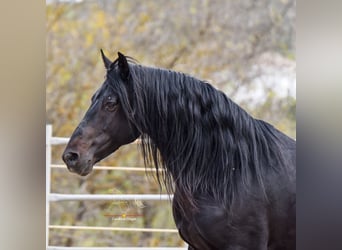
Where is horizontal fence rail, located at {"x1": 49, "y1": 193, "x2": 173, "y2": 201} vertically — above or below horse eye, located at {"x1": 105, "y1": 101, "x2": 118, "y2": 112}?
below

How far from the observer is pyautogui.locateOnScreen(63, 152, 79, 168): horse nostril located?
7.32ft

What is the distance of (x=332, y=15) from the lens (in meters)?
2.35

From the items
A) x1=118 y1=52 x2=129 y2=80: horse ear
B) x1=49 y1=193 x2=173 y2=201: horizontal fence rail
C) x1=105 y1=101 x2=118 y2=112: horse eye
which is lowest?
x1=49 y1=193 x2=173 y2=201: horizontal fence rail

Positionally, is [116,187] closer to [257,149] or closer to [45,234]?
[45,234]

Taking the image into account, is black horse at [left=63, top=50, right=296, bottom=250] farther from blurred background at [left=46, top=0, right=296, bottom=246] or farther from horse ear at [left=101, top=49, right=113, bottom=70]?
blurred background at [left=46, top=0, right=296, bottom=246]

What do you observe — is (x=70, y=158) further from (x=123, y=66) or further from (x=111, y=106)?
(x=123, y=66)

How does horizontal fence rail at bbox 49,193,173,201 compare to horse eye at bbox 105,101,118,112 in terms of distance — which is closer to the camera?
horse eye at bbox 105,101,118,112

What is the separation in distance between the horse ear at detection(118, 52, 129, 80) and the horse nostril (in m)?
0.47

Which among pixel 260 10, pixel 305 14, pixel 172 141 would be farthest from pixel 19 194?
pixel 305 14

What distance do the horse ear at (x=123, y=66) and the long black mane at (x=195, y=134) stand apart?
3 centimetres

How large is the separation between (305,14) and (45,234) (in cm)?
184

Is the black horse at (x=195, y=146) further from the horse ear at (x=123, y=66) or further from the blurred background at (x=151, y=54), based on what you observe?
the blurred background at (x=151, y=54)

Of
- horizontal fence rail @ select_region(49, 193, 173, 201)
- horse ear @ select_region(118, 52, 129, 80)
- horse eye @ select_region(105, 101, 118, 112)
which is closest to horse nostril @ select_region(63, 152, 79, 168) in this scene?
horizontal fence rail @ select_region(49, 193, 173, 201)

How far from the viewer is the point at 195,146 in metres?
2.21
